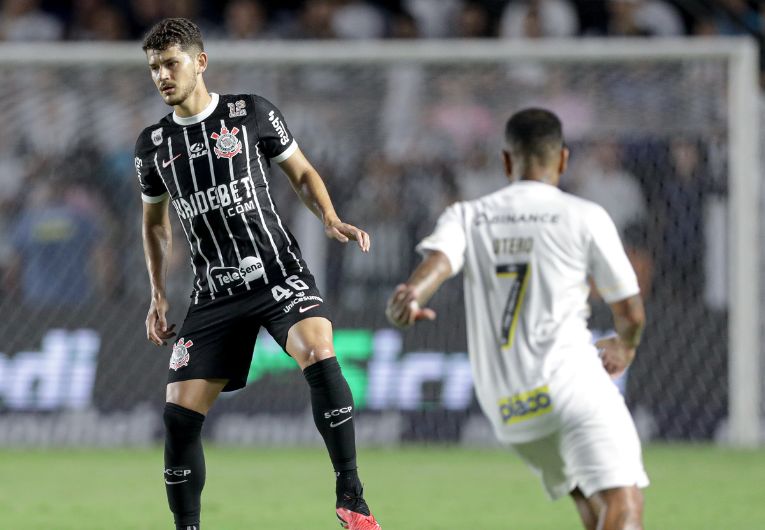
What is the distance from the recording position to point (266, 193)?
5602 millimetres

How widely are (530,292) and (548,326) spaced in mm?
116

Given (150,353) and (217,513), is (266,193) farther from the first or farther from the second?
(150,353)

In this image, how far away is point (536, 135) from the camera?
446 cm

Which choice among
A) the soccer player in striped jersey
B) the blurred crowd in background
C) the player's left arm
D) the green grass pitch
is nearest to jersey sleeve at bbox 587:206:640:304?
the player's left arm

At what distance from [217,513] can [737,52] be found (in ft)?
18.7

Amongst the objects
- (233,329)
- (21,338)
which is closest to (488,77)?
(21,338)

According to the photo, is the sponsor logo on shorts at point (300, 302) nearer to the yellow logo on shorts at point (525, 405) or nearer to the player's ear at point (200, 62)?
the player's ear at point (200, 62)

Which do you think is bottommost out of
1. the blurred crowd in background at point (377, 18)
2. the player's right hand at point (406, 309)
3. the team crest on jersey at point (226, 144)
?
the player's right hand at point (406, 309)

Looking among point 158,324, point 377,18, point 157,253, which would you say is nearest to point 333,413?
point 158,324

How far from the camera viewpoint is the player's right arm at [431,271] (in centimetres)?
399

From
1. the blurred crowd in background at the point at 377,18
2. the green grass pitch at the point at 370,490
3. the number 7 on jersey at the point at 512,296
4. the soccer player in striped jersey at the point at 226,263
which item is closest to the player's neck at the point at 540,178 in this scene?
the number 7 on jersey at the point at 512,296

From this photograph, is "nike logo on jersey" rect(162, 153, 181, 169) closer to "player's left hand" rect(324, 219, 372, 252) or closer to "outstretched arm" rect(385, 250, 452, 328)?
"player's left hand" rect(324, 219, 372, 252)

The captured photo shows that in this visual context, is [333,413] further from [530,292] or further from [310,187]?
[530,292]

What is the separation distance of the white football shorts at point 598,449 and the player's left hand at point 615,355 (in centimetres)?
11
